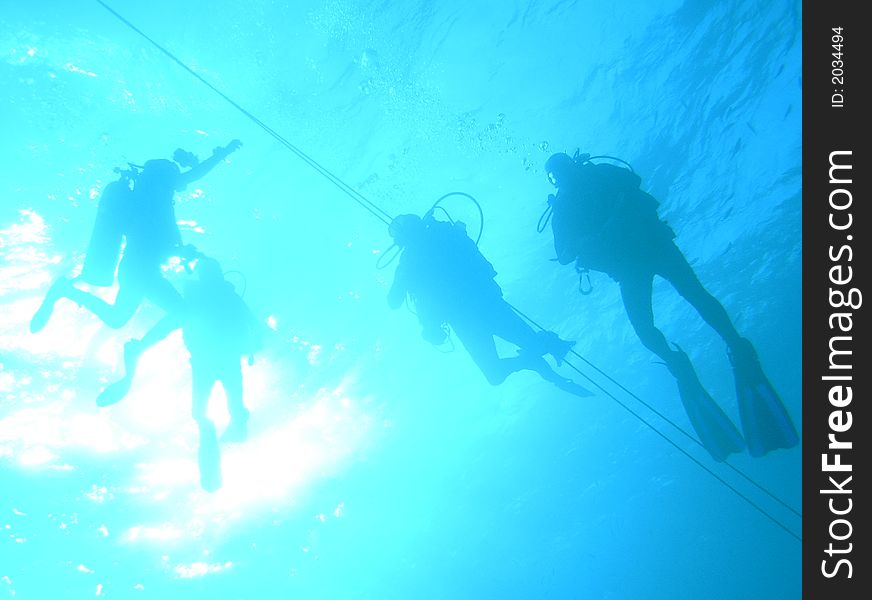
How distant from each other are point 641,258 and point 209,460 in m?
7.43

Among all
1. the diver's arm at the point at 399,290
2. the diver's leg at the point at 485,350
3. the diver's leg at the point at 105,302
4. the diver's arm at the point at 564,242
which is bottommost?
the diver's leg at the point at 105,302

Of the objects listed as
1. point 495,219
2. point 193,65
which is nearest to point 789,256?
point 495,219

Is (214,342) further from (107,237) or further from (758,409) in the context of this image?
(758,409)

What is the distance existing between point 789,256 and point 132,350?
23007mm

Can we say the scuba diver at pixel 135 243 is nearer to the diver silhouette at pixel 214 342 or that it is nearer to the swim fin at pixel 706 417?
the diver silhouette at pixel 214 342

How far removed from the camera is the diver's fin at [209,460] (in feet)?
26.9

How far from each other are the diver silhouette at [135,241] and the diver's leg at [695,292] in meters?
6.57

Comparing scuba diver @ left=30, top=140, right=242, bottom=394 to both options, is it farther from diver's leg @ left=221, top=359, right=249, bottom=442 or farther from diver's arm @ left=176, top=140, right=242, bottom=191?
diver's leg @ left=221, top=359, right=249, bottom=442

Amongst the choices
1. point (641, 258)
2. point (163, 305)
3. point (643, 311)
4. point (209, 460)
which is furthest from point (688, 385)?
point (163, 305)

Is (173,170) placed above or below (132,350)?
above

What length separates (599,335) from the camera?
815 inches
